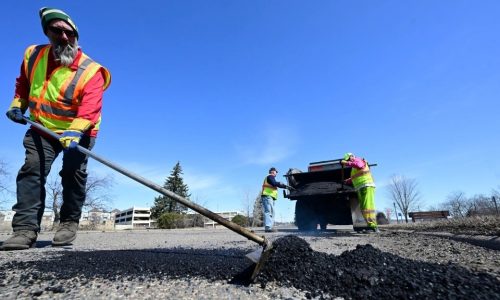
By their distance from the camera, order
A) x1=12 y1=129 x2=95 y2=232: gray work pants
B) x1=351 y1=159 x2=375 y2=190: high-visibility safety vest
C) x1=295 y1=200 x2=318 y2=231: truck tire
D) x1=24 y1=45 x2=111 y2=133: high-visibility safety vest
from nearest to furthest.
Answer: x1=12 y1=129 x2=95 y2=232: gray work pants < x1=24 y1=45 x2=111 y2=133: high-visibility safety vest < x1=351 y1=159 x2=375 y2=190: high-visibility safety vest < x1=295 y1=200 x2=318 y2=231: truck tire

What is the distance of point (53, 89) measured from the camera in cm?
340

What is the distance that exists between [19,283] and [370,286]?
1.88 meters

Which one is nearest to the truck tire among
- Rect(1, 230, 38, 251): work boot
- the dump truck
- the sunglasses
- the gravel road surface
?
the dump truck

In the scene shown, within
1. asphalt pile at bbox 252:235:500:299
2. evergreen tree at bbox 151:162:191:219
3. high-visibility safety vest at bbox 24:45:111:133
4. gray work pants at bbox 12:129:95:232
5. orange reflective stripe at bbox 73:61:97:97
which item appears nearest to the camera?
asphalt pile at bbox 252:235:500:299

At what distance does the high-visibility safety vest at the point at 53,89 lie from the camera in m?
3.34

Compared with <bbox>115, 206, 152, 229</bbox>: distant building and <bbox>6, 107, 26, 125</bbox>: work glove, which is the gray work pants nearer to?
<bbox>6, 107, 26, 125</bbox>: work glove

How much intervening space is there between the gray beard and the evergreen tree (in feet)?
128

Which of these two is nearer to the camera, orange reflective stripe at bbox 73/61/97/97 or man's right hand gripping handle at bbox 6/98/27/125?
man's right hand gripping handle at bbox 6/98/27/125

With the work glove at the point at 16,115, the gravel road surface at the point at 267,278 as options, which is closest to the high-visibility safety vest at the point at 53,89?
the work glove at the point at 16,115

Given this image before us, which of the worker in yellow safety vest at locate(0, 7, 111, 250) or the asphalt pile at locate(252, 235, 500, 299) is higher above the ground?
the worker in yellow safety vest at locate(0, 7, 111, 250)

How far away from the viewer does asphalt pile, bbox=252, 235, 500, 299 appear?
56.9 inches

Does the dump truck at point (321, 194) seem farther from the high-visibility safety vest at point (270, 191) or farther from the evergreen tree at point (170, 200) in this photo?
the evergreen tree at point (170, 200)

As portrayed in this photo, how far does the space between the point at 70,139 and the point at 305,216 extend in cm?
656

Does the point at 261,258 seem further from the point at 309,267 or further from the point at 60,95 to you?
the point at 60,95
